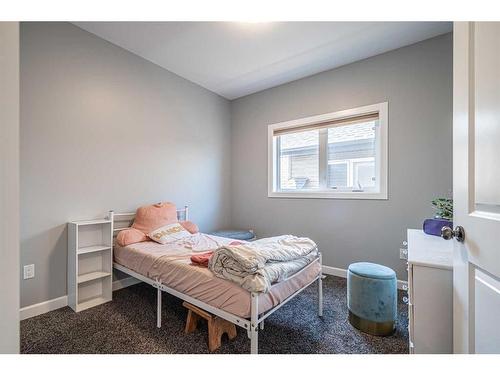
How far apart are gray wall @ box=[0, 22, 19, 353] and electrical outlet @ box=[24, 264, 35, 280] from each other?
1859mm

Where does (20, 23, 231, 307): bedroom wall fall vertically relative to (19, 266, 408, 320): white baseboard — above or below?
above

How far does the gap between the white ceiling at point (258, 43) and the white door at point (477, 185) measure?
5.26 feet

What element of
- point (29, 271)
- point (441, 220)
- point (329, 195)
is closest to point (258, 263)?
point (441, 220)

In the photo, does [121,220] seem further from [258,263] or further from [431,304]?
[431,304]

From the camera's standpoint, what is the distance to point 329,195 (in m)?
2.97

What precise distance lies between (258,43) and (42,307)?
11.2ft

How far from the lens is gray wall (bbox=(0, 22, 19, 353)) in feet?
1.96

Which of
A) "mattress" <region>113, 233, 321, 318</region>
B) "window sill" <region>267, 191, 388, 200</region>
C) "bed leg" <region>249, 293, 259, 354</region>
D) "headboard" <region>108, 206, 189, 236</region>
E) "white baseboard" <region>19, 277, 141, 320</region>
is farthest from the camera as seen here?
"window sill" <region>267, 191, 388, 200</region>

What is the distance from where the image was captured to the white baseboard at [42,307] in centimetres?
191

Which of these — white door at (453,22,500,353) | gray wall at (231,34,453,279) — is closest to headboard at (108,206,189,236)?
gray wall at (231,34,453,279)

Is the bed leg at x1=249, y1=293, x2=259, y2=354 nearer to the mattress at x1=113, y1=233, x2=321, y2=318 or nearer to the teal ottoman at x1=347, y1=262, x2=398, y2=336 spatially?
the mattress at x1=113, y1=233, x2=321, y2=318

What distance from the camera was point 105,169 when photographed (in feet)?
8.00

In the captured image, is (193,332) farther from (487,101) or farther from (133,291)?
(487,101)
